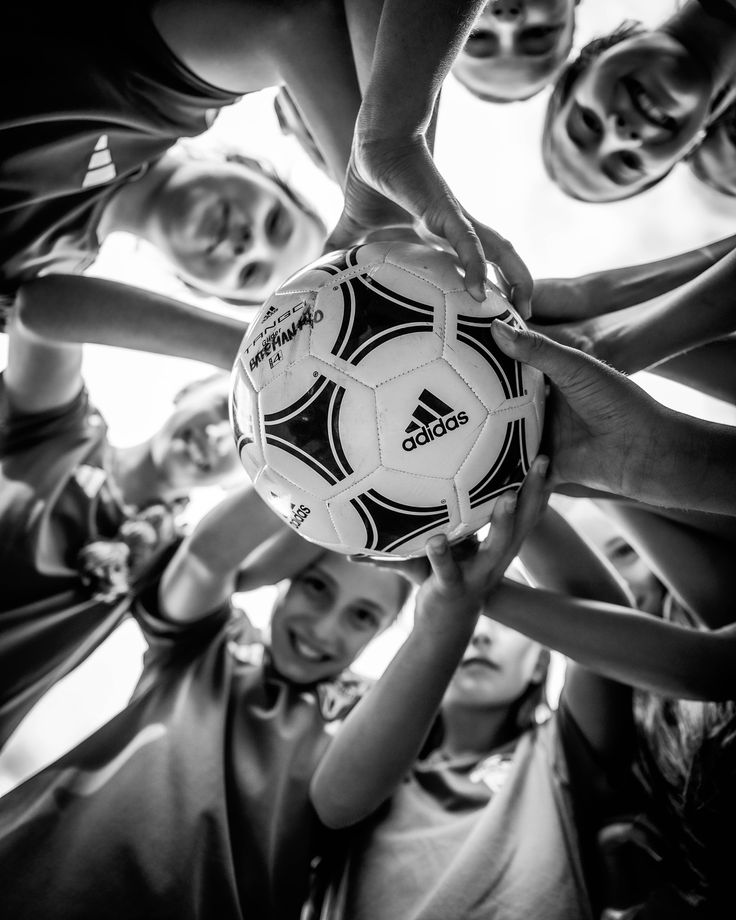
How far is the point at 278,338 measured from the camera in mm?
718

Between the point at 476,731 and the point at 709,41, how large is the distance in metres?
1.86

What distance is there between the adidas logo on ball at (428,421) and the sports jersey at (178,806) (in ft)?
2.67

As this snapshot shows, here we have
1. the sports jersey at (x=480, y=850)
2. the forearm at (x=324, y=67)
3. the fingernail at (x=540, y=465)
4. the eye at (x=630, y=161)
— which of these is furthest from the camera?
the eye at (x=630, y=161)

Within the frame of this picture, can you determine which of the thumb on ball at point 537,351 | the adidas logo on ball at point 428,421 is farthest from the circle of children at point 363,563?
the adidas logo on ball at point 428,421

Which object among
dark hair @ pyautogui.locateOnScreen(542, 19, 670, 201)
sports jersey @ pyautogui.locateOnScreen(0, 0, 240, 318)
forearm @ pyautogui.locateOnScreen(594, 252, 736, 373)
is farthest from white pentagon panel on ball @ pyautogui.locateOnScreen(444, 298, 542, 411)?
dark hair @ pyautogui.locateOnScreen(542, 19, 670, 201)

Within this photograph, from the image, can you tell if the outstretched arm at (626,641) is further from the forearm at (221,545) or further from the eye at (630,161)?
the eye at (630,161)

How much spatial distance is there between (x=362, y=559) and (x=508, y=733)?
0.97 meters

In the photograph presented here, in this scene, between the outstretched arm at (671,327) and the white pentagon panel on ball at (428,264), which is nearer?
the white pentagon panel on ball at (428,264)

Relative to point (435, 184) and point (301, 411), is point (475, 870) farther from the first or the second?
point (435, 184)

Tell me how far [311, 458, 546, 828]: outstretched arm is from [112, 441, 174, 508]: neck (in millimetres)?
946

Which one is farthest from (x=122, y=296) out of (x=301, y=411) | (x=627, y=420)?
(x=627, y=420)

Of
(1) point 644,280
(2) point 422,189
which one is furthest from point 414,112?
(1) point 644,280

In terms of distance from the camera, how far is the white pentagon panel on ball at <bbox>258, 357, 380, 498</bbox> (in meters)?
0.67

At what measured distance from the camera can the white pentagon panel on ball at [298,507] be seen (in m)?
0.72
